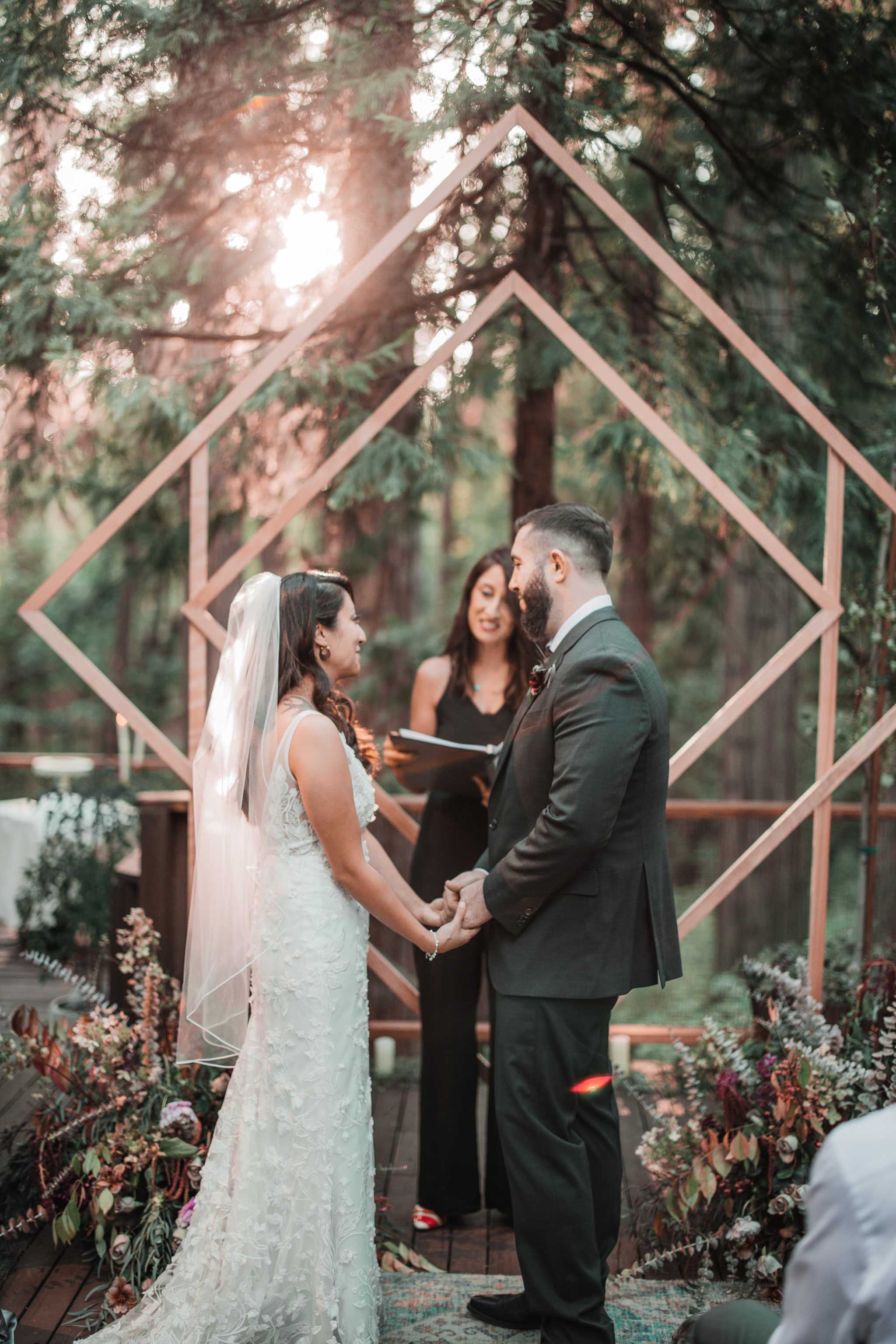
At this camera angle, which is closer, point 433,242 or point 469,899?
point 469,899

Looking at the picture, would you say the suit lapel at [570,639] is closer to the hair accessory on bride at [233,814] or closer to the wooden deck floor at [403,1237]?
the hair accessory on bride at [233,814]

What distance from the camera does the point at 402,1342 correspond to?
8.95 ft

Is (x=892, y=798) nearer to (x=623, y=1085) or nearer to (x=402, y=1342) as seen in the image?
(x=623, y=1085)

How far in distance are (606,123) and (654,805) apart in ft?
8.51

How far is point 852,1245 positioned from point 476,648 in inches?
103

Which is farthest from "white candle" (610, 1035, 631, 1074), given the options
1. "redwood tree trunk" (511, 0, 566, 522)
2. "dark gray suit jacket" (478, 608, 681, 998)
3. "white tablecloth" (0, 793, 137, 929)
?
"white tablecloth" (0, 793, 137, 929)

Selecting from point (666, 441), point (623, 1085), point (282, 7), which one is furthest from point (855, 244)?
point (623, 1085)

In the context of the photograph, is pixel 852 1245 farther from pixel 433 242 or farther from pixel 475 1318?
pixel 433 242

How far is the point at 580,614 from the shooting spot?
2.70 metres

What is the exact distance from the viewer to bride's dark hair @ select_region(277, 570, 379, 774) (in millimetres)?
2727

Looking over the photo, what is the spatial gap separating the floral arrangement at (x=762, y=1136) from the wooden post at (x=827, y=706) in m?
0.22

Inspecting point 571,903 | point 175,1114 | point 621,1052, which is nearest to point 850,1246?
point 571,903

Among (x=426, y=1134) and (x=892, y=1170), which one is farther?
(x=426, y=1134)

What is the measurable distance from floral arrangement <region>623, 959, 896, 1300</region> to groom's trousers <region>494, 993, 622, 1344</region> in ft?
1.52
